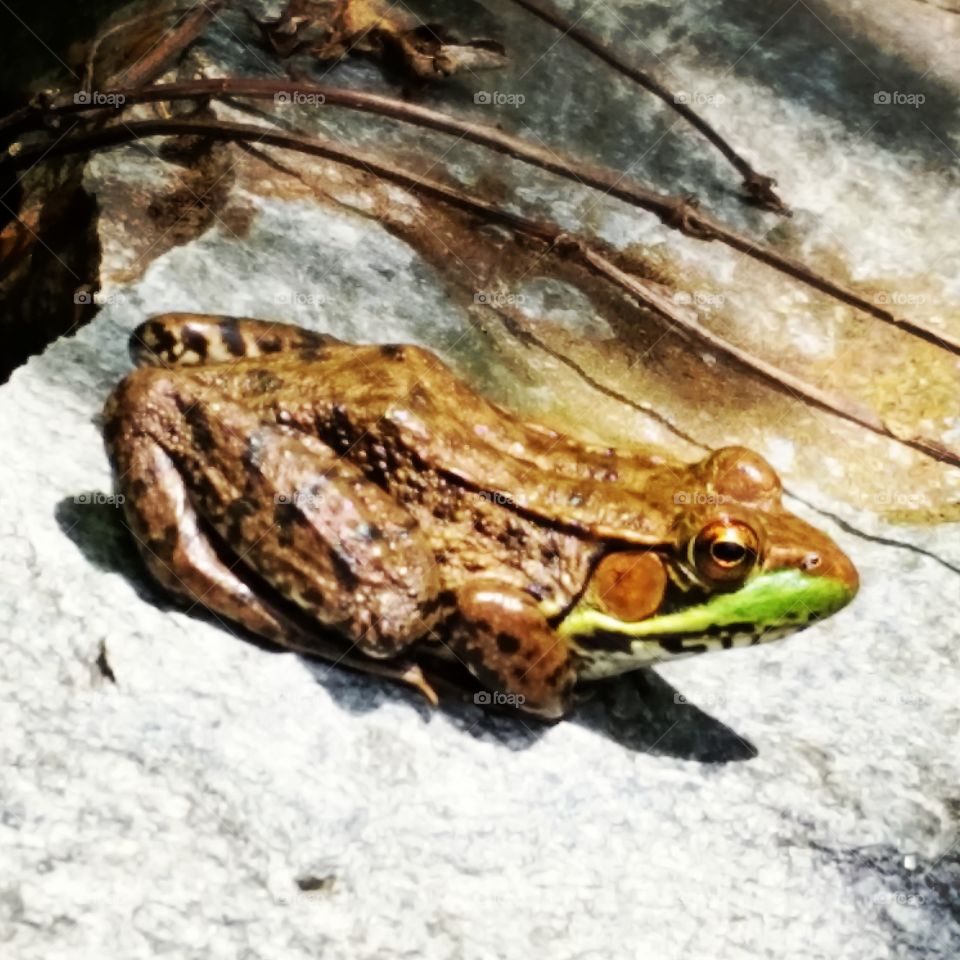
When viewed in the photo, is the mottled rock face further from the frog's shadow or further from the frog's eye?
the frog's eye

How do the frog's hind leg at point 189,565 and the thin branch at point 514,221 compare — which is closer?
the frog's hind leg at point 189,565

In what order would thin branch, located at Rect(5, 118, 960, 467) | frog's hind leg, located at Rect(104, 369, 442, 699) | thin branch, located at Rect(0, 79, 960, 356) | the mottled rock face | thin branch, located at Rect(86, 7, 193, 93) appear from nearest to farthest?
the mottled rock face
frog's hind leg, located at Rect(104, 369, 442, 699)
thin branch, located at Rect(5, 118, 960, 467)
thin branch, located at Rect(0, 79, 960, 356)
thin branch, located at Rect(86, 7, 193, 93)

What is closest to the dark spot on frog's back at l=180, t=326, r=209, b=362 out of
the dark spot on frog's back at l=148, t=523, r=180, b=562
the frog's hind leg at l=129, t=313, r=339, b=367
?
the frog's hind leg at l=129, t=313, r=339, b=367

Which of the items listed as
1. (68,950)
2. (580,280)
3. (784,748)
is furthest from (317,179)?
(68,950)

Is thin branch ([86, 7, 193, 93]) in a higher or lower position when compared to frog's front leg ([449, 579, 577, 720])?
higher

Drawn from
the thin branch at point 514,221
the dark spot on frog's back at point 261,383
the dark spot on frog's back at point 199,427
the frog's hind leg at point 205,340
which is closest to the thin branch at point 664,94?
the thin branch at point 514,221

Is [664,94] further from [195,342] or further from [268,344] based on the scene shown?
[195,342]

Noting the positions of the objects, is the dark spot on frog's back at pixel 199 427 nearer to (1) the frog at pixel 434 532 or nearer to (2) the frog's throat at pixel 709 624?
(1) the frog at pixel 434 532
